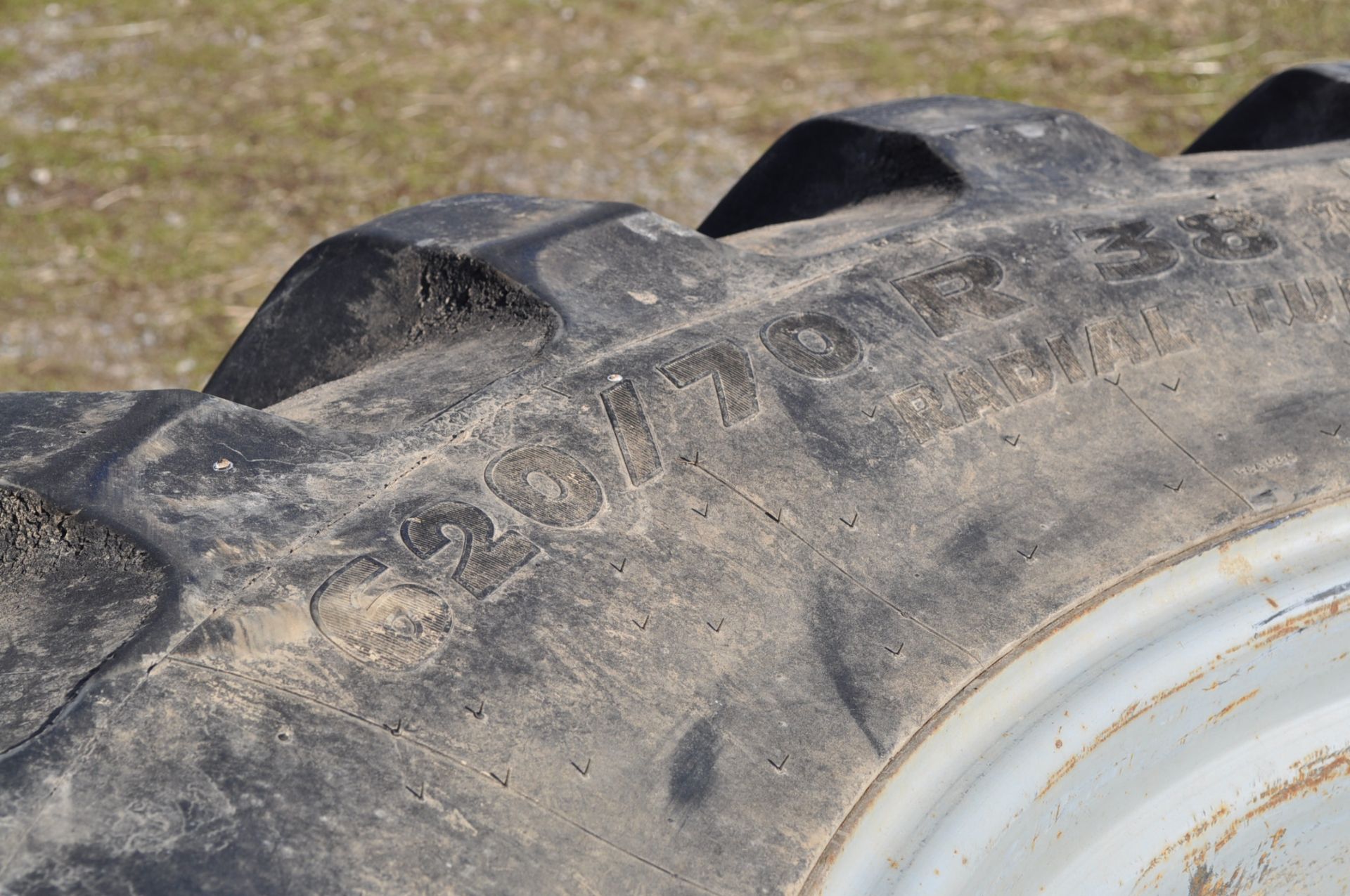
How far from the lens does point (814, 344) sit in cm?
105

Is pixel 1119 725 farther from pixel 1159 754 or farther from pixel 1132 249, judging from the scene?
pixel 1132 249

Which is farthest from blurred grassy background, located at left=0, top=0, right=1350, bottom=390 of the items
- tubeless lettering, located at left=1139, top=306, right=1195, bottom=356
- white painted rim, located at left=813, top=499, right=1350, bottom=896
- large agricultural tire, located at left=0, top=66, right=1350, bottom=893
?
white painted rim, located at left=813, top=499, right=1350, bottom=896

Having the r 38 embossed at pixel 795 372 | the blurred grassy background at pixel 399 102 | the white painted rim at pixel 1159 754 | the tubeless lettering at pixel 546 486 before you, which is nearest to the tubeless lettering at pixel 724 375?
the r 38 embossed at pixel 795 372

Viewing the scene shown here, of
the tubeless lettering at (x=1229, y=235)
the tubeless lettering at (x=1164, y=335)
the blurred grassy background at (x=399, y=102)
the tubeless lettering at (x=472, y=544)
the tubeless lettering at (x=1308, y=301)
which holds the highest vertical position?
the tubeless lettering at (x=472, y=544)

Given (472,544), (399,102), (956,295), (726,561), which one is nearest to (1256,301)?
(956,295)

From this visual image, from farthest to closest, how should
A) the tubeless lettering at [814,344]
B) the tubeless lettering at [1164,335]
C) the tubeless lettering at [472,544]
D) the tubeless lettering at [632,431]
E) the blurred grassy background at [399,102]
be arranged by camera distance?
the blurred grassy background at [399,102] → the tubeless lettering at [1164,335] → the tubeless lettering at [814,344] → the tubeless lettering at [632,431] → the tubeless lettering at [472,544]

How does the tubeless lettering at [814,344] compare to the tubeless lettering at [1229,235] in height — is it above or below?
above

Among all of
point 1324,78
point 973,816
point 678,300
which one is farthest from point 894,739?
point 1324,78

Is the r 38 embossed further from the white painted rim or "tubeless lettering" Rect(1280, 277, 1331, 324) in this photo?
the white painted rim

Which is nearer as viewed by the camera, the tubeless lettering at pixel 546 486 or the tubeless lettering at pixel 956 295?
the tubeless lettering at pixel 546 486

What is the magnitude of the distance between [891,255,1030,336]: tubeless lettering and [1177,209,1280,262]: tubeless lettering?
237 mm

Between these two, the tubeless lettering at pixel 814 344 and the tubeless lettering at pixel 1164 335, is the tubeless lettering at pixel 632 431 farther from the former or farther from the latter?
the tubeless lettering at pixel 1164 335

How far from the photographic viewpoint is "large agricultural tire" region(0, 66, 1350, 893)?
694mm

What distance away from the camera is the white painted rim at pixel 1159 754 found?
830 millimetres
